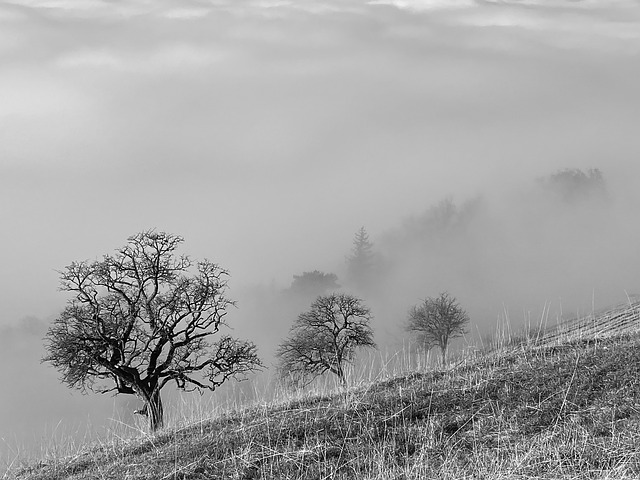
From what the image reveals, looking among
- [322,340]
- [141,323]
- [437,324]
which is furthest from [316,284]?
[141,323]

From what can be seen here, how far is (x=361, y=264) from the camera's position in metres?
173

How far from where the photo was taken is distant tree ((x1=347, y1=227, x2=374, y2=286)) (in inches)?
6624

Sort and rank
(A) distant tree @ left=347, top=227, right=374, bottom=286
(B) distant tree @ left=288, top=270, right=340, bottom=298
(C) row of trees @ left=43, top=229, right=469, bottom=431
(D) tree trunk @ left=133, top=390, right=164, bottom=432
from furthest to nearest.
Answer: (A) distant tree @ left=347, top=227, right=374, bottom=286 → (B) distant tree @ left=288, top=270, right=340, bottom=298 → (C) row of trees @ left=43, top=229, right=469, bottom=431 → (D) tree trunk @ left=133, top=390, right=164, bottom=432

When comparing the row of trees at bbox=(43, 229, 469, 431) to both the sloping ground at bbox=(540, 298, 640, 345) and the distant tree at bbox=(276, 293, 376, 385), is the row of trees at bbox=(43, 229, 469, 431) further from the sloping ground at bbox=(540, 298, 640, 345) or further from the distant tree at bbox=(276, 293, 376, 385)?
the distant tree at bbox=(276, 293, 376, 385)

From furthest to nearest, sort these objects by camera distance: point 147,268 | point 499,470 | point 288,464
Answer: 1. point 147,268
2. point 288,464
3. point 499,470

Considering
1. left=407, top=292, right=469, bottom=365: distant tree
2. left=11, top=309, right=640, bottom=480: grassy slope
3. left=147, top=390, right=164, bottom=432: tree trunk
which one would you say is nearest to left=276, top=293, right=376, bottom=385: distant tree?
left=407, top=292, right=469, bottom=365: distant tree

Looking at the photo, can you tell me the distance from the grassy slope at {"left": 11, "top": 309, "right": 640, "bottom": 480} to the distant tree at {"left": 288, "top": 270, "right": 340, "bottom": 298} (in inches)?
5333

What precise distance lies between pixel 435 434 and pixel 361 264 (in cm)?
16400

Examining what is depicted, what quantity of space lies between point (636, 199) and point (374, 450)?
7845 inches

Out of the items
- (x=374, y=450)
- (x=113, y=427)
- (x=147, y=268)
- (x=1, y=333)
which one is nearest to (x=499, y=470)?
(x=374, y=450)

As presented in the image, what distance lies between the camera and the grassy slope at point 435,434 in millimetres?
7703

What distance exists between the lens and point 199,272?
89.8 ft

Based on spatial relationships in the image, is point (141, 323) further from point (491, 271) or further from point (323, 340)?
point (491, 271)

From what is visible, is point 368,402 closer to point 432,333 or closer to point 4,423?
point 432,333
